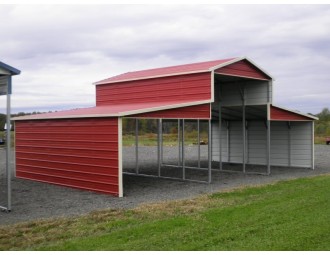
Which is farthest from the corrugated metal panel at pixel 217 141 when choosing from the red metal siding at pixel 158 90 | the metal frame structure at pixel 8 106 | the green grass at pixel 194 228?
the metal frame structure at pixel 8 106

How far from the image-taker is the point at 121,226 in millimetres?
8273

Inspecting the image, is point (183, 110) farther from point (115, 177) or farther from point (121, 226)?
point (121, 226)

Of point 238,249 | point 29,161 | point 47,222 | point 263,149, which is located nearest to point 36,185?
point 29,161

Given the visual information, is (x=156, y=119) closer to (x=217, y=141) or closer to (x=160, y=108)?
(x=160, y=108)

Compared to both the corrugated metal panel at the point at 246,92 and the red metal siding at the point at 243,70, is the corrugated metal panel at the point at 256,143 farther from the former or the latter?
the red metal siding at the point at 243,70

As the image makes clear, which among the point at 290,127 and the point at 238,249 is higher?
the point at 290,127

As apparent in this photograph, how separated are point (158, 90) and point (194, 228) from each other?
32.3 feet

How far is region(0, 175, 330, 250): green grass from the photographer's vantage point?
22.0 ft

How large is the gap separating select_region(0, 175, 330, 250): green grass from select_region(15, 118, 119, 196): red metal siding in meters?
2.94

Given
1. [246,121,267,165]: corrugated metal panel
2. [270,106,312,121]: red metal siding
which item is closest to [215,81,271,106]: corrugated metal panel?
[270,106,312,121]: red metal siding

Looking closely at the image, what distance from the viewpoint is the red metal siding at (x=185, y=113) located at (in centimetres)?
1355

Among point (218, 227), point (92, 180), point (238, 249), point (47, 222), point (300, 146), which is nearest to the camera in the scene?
point (238, 249)

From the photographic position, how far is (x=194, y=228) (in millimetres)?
7789

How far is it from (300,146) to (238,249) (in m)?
16.0
